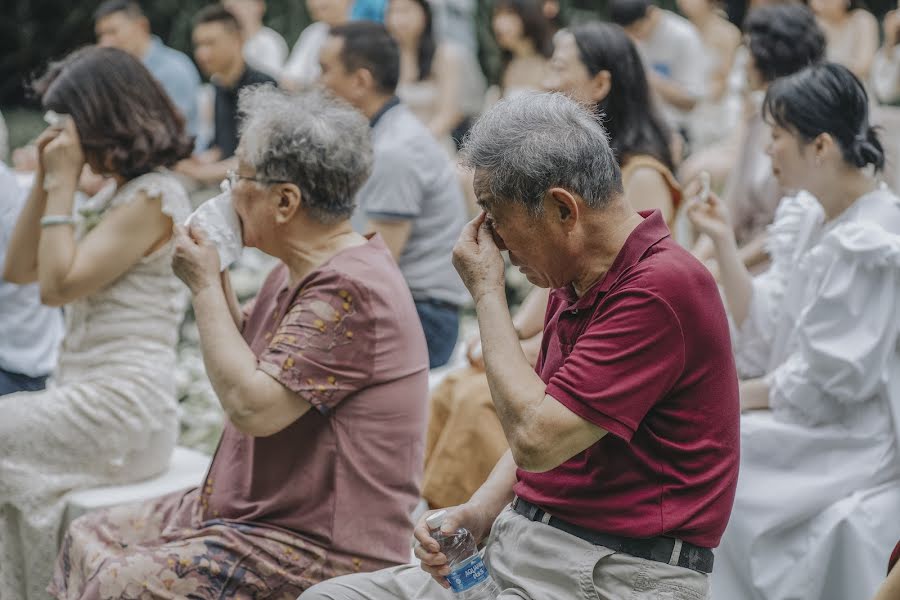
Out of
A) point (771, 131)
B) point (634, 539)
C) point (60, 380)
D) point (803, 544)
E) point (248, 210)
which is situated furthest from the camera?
point (60, 380)

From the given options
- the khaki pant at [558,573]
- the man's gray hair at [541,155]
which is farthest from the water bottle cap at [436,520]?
the man's gray hair at [541,155]

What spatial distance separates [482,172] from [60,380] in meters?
1.80

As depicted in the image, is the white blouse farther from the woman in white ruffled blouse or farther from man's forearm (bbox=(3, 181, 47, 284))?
man's forearm (bbox=(3, 181, 47, 284))

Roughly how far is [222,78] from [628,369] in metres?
5.66

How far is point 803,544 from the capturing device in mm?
3041

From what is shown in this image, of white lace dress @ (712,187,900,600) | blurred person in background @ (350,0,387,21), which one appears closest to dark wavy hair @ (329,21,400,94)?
white lace dress @ (712,187,900,600)

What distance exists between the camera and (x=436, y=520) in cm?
233

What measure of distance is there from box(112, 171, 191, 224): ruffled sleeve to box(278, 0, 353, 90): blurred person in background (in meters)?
4.17

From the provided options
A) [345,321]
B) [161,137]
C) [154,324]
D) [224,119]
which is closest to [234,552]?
[345,321]

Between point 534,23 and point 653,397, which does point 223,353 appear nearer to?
point 653,397

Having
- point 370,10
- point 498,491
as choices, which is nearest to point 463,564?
point 498,491

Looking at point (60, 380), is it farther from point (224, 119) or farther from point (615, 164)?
point (224, 119)

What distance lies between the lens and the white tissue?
2846 mm

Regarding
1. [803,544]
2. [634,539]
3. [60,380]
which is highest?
[634,539]
